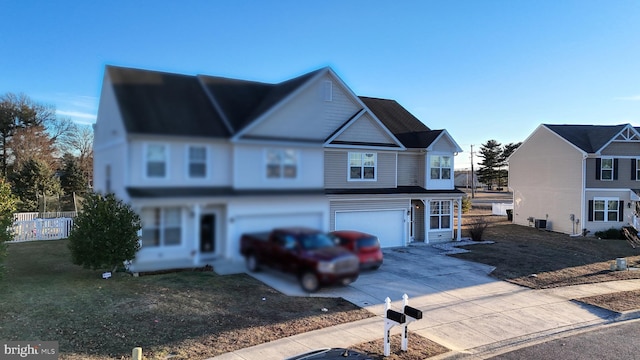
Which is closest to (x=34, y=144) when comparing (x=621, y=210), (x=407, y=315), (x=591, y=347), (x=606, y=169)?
(x=407, y=315)

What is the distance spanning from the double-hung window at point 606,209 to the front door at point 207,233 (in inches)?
1696

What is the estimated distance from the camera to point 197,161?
5.56 feet

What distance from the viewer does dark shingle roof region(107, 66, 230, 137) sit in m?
1.62

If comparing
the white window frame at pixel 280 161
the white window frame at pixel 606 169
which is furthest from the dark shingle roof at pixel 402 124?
the white window frame at pixel 280 161

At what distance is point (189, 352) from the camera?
11242 millimetres

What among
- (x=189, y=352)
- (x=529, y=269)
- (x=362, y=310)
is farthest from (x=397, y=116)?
(x=189, y=352)

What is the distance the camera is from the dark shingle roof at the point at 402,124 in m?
23.9

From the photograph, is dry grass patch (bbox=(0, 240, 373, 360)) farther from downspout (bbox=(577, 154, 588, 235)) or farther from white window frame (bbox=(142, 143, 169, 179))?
downspout (bbox=(577, 154, 588, 235))

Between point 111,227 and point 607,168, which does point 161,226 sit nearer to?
point 111,227

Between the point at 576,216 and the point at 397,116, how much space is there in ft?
71.2

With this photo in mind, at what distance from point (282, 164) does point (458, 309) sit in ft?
53.5

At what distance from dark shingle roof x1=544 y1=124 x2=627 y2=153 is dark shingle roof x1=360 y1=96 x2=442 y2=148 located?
61.9ft

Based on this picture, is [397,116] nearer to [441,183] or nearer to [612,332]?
[441,183]

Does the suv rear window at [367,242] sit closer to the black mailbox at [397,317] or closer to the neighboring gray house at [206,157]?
the neighboring gray house at [206,157]
